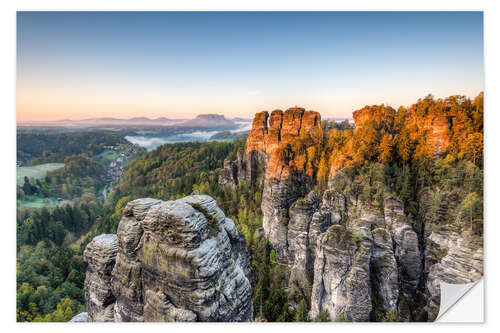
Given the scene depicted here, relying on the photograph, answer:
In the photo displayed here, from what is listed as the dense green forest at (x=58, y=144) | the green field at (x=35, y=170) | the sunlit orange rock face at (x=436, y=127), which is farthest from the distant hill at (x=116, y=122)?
the sunlit orange rock face at (x=436, y=127)

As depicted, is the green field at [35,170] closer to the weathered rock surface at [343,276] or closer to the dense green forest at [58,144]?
the dense green forest at [58,144]

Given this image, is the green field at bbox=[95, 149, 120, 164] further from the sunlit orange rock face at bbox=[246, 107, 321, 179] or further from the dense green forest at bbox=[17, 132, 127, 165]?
the sunlit orange rock face at bbox=[246, 107, 321, 179]

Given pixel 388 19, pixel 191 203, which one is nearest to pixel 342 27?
pixel 388 19

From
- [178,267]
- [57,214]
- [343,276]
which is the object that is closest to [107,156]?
[57,214]

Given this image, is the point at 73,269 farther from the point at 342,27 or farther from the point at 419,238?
the point at 419,238

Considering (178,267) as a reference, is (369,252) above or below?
below

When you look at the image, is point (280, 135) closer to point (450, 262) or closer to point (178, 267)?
point (450, 262)
